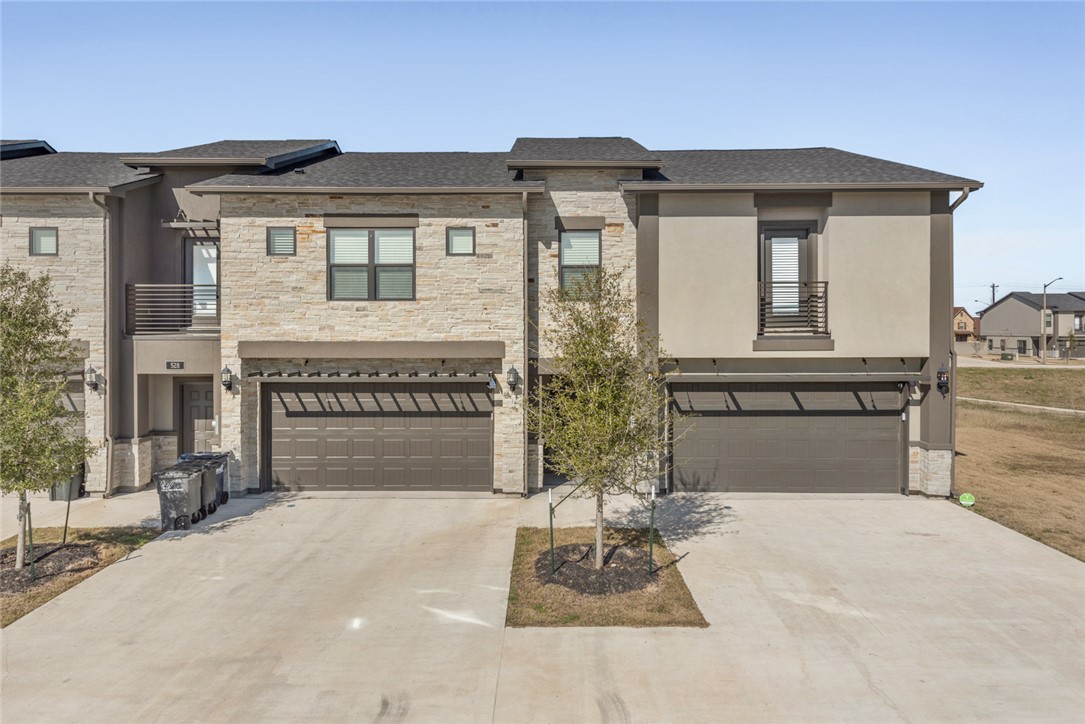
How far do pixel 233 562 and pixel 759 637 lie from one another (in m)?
7.86

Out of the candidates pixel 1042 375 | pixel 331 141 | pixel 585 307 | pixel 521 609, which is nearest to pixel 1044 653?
pixel 521 609

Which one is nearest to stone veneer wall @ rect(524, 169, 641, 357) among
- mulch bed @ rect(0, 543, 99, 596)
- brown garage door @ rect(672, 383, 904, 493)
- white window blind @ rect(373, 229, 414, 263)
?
white window blind @ rect(373, 229, 414, 263)

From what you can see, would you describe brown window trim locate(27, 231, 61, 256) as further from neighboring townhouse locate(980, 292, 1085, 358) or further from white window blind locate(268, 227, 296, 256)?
neighboring townhouse locate(980, 292, 1085, 358)

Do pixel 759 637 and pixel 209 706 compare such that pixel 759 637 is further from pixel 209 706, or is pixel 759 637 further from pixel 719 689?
pixel 209 706

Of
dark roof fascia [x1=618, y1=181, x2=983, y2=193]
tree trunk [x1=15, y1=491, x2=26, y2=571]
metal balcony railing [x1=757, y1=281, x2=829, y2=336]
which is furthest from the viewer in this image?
metal balcony railing [x1=757, y1=281, x2=829, y2=336]

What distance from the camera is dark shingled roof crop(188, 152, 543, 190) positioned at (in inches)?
492

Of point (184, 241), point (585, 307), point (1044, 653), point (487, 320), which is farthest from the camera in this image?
point (184, 241)

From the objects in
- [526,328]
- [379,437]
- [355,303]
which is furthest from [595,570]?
[355,303]

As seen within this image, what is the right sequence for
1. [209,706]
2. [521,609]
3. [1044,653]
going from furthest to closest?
[521,609] < [1044,653] < [209,706]

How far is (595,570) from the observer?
8.59m

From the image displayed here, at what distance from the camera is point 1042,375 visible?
3525 cm

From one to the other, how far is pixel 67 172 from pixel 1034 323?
75468 mm

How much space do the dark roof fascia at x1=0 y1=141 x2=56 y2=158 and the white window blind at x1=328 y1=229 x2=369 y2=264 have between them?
11.2m

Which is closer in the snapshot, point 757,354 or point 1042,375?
point 757,354
